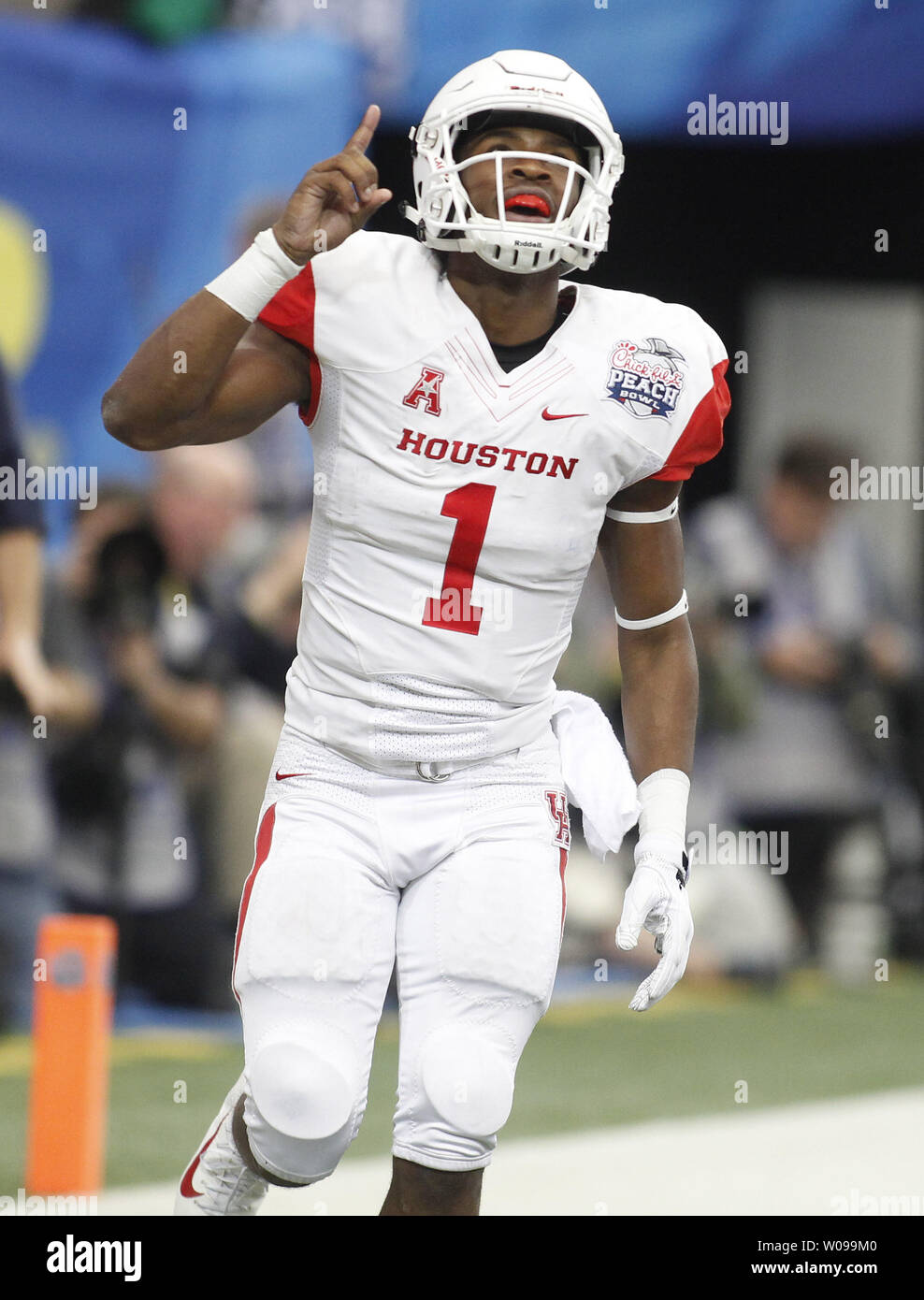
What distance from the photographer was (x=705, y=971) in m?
8.39

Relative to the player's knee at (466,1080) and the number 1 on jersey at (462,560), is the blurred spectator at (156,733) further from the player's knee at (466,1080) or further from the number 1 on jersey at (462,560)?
the player's knee at (466,1080)

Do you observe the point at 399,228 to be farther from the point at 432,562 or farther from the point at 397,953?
the point at 397,953

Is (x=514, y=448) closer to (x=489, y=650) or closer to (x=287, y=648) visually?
(x=489, y=650)

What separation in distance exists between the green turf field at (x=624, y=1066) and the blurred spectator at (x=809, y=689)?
1.50 feet

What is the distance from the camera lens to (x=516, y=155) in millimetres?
3590

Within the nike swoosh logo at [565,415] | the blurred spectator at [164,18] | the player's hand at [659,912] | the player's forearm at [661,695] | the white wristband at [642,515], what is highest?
the blurred spectator at [164,18]

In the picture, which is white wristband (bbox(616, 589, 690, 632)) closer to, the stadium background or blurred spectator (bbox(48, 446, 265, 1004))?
the stadium background

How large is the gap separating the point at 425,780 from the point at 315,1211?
162 cm

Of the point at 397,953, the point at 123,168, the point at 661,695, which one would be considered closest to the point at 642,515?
the point at 661,695

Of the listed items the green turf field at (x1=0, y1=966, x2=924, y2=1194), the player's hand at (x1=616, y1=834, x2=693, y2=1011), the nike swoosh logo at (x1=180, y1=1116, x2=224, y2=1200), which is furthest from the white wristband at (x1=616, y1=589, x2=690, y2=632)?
the green turf field at (x1=0, y1=966, x2=924, y2=1194)

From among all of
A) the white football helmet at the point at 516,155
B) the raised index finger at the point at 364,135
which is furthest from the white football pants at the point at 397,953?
the raised index finger at the point at 364,135

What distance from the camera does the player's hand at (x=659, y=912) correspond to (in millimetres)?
3645

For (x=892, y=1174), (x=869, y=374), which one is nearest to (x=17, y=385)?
(x=892, y=1174)

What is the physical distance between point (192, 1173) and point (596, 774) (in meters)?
1.09
